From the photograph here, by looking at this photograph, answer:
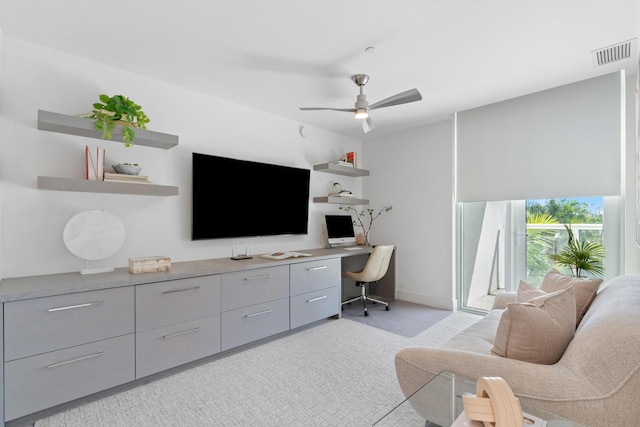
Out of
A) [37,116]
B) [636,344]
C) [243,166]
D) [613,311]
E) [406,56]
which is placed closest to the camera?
[636,344]

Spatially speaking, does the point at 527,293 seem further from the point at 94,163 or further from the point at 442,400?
the point at 94,163

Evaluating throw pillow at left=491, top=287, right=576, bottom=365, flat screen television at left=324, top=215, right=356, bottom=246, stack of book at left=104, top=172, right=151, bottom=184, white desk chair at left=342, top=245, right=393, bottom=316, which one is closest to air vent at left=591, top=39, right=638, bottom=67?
throw pillow at left=491, top=287, right=576, bottom=365

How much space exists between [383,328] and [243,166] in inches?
90.9

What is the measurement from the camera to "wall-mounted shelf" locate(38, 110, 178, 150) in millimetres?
2133

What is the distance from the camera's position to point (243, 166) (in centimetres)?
332

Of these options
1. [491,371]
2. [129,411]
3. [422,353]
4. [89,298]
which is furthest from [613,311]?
[89,298]

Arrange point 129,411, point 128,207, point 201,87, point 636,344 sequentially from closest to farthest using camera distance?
point 636,344 < point 129,411 < point 128,207 < point 201,87

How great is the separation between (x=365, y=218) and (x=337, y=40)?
307 centimetres

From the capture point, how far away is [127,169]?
8.07 feet

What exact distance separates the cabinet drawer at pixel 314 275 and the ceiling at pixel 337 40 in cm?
180

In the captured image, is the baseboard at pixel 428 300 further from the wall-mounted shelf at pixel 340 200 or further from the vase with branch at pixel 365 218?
the wall-mounted shelf at pixel 340 200

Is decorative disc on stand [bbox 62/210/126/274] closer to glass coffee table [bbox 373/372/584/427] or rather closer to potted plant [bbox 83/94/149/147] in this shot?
potted plant [bbox 83/94/149/147]

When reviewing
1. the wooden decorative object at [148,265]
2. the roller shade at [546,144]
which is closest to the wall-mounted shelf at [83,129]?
the wooden decorative object at [148,265]

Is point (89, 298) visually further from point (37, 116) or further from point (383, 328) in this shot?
point (383, 328)
